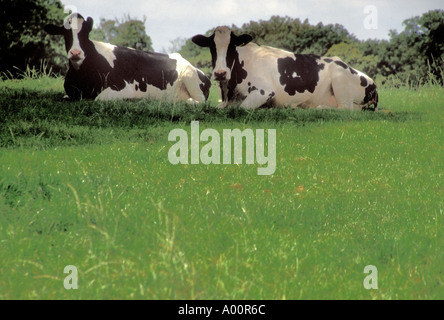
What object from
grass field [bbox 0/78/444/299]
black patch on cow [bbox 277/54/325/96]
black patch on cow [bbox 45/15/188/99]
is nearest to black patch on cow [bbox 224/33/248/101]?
black patch on cow [bbox 277/54/325/96]

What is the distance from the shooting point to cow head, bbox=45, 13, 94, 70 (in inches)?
523

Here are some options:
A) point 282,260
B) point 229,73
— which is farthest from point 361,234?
point 229,73

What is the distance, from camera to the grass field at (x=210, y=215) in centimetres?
415

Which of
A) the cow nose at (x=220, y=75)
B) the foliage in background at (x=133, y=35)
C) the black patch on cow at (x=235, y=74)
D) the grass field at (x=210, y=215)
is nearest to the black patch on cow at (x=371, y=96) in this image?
the black patch on cow at (x=235, y=74)

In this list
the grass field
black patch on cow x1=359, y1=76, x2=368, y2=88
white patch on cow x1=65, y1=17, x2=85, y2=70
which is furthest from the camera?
black patch on cow x1=359, y1=76, x2=368, y2=88

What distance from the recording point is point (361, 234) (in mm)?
5500

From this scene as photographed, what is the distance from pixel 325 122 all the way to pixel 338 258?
7.44 meters

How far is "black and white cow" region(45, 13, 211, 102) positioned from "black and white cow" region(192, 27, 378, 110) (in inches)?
63.2

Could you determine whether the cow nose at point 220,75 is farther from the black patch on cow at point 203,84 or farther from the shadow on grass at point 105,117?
the black patch on cow at point 203,84

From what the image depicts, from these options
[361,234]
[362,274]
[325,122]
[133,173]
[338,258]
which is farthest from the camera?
[325,122]

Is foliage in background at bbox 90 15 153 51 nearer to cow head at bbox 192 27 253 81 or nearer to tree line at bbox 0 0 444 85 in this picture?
tree line at bbox 0 0 444 85

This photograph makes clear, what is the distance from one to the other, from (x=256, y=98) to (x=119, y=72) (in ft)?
10.9
